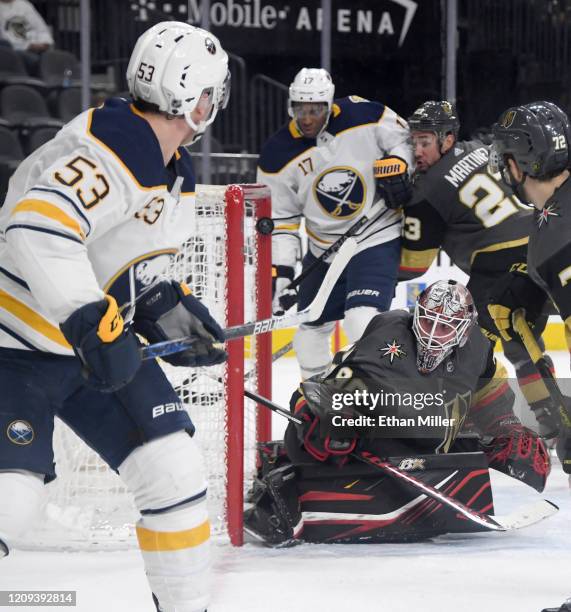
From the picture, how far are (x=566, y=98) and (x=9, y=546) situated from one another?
542 centimetres

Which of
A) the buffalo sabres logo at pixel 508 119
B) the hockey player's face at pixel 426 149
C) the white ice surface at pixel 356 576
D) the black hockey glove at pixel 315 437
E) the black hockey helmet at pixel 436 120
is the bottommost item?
the white ice surface at pixel 356 576

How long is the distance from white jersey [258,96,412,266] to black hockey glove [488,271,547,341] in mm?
496

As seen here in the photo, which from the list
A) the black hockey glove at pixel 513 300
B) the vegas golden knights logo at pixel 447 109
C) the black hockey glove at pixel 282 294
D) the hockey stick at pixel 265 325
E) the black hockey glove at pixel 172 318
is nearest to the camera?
the hockey stick at pixel 265 325

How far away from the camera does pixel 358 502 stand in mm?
2818

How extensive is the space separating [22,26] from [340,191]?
3256 millimetres

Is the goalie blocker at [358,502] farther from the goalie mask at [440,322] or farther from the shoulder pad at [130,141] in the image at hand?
the shoulder pad at [130,141]

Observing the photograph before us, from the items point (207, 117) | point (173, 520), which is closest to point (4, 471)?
point (173, 520)

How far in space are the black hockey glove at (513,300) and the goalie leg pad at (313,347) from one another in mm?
709

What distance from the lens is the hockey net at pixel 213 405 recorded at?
2830 millimetres

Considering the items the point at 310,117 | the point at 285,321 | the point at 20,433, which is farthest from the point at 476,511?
the point at 310,117

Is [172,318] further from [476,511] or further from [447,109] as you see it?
[447,109]

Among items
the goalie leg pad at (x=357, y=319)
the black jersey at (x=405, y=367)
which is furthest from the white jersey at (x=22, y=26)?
the black jersey at (x=405, y=367)

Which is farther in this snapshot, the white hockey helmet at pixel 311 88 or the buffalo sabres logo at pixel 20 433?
the white hockey helmet at pixel 311 88

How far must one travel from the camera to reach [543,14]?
21.3ft
